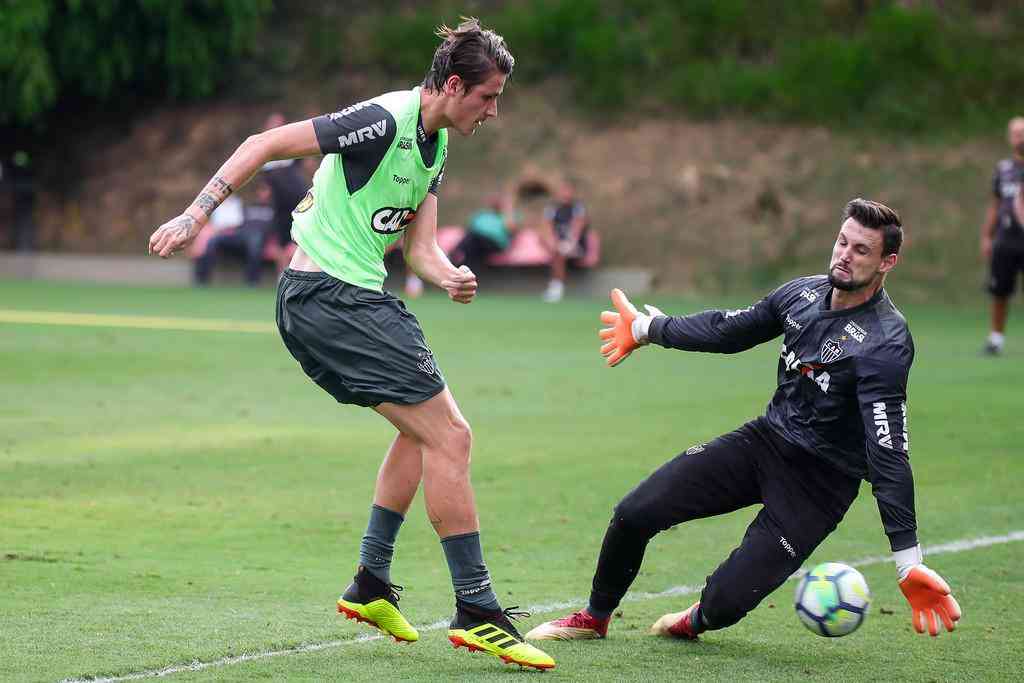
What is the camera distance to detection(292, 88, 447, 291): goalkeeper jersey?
5.60 metres

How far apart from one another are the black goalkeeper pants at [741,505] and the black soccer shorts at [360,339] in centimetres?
103

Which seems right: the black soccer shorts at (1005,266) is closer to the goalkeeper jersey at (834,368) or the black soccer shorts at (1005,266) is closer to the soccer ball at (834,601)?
the goalkeeper jersey at (834,368)

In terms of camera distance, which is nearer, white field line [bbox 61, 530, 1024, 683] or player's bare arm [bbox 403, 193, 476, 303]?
white field line [bbox 61, 530, 1024, 683]

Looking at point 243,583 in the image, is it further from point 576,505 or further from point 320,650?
point 576,505

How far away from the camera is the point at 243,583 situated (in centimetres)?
678

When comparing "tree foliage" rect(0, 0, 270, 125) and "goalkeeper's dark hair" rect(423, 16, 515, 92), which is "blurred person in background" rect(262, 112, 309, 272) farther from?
"goalkeeper's dark hair" rect(423, 16, 515, 92)

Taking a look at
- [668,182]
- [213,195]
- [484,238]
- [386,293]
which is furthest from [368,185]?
[668,182]

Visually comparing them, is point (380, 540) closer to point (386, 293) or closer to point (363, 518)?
point (386, 293)

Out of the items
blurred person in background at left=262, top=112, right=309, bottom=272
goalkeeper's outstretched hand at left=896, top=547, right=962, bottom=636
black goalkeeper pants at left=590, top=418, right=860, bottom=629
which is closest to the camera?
goalkeeper's outstretched hand at left=896, top=547, right=962, bottom=636

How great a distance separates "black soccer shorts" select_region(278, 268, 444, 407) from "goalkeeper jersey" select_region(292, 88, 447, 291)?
3.1 inches

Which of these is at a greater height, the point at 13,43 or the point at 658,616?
the point at 13,43

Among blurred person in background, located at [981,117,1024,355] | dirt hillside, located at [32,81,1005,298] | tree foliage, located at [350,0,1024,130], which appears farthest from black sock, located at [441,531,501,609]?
tree foliage, located at [350,0,1024,130]

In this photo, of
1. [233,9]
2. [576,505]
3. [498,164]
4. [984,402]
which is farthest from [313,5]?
[576,505]

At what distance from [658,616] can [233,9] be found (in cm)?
3013
